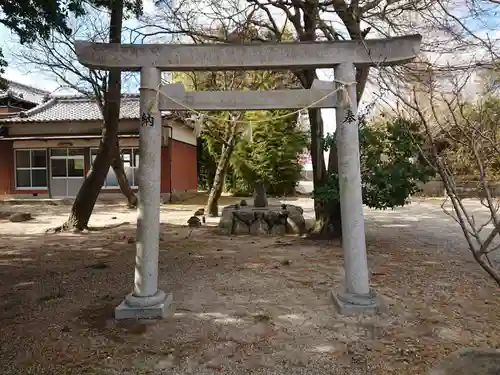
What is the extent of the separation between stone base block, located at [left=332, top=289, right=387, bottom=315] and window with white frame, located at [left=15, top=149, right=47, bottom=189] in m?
20.1

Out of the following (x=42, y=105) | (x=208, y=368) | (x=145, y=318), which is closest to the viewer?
(x=208, y=368)

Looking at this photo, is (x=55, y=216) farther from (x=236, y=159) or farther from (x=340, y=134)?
(x=340, y=134)

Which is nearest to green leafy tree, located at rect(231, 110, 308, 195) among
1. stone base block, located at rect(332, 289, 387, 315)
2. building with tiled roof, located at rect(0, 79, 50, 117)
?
building with tiled roof, located at rect(0, 79, 50, 117)

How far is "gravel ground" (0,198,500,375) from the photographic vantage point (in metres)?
3.49

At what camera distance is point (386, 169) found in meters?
7.92

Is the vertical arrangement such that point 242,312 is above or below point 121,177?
below

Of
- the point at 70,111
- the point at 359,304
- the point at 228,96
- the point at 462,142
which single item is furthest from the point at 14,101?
the point at 462,142

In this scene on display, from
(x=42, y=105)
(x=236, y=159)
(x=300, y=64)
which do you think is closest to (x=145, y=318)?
(x=300, y=64)

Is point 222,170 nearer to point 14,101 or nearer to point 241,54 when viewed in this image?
point 241,54

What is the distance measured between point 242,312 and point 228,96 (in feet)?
7.52

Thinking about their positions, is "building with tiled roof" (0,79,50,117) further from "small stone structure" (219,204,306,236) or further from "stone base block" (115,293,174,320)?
"stone base block" (115,293,174,320)

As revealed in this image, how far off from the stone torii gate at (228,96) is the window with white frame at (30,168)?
61.7 ft

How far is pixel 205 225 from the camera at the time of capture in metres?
12.0

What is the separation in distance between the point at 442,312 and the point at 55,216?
43.7 feet
